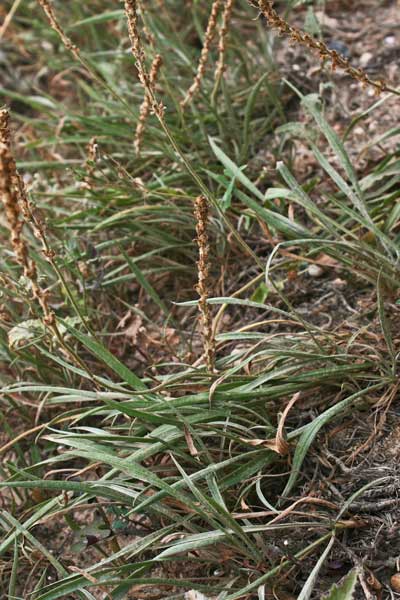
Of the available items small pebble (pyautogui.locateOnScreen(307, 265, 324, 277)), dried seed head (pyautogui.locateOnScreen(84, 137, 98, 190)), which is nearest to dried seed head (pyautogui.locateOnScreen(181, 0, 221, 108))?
dried seed head (pyautogui.locateOnScreen(84, 137, 98, 190))

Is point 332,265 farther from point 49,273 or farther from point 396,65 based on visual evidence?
point 396,65

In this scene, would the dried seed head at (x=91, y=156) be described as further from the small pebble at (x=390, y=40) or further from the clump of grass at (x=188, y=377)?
the small pebble at (x=390, y=40)

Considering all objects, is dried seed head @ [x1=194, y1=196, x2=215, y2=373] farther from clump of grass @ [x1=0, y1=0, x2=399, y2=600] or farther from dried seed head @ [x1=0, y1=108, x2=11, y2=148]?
dried seed head @ [x1=0, y1=108, x2=11, y2=148]

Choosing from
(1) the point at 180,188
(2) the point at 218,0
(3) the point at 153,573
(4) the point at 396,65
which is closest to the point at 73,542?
(3) the point at 153,573

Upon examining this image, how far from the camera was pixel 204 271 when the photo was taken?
A: 1606 mm

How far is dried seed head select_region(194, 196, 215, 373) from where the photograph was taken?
4.97ft

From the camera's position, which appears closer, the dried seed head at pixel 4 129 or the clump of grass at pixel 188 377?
the dried seed head at pixel 4 129

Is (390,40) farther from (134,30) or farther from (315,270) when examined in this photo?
(134,30)

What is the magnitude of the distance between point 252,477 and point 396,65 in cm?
165

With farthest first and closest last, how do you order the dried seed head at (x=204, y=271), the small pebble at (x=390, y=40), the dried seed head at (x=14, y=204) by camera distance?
the small pebble at (x=390, y=40), the dried seed head at (x=204, y=271), the dried seed head at (x=14, y=204)

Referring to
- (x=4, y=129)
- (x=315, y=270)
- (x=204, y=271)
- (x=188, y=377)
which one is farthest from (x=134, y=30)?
(x=315, y=270)


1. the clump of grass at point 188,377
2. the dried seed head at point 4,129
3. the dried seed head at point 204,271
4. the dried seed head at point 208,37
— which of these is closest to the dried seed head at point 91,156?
the clump of grass at point 188,377

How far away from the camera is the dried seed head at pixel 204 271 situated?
1514 mm

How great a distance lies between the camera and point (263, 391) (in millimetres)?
1797
